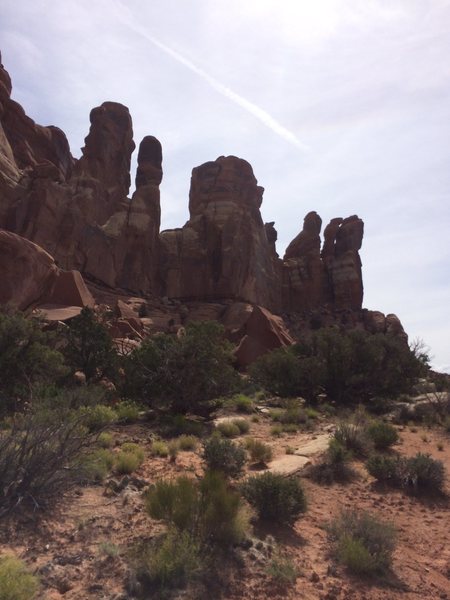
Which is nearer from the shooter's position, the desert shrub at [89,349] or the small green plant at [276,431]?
the small green plant at [276,431]

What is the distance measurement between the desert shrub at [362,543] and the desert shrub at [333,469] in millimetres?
2628

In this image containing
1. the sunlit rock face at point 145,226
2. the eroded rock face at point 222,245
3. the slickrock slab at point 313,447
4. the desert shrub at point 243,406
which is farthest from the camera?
the eroded rock face at point 222,245

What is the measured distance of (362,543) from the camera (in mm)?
6148

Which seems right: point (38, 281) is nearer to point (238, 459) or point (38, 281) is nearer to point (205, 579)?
point (238, 459)

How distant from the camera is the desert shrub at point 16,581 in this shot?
4266mm

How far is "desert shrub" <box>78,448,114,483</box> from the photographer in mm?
7525

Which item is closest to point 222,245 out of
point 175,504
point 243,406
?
point 243,406

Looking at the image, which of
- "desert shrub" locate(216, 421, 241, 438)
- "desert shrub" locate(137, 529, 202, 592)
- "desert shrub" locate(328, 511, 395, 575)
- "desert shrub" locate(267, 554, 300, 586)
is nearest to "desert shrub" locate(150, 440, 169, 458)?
"desert shrub" locate(216, 421, 241, 438)

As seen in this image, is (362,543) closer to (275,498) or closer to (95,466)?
(275,498)

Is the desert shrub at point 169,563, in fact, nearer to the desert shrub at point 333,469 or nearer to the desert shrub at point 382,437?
the desert shrub at point 333,469

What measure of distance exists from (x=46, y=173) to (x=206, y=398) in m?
32.5

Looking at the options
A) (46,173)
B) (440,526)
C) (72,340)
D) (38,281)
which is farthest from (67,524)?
(46,173)

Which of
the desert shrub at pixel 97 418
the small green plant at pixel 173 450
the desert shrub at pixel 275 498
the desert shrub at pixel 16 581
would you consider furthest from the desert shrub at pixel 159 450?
the desert shrub at pixel 16 581

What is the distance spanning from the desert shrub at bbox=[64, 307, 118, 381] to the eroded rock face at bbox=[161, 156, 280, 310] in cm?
3319
